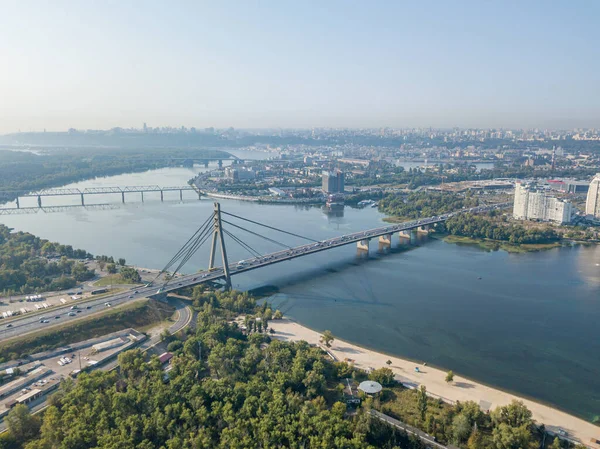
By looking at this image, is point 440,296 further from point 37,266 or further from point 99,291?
point 37,266

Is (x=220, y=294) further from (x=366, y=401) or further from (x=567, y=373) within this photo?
Result: (x=567, y=373)

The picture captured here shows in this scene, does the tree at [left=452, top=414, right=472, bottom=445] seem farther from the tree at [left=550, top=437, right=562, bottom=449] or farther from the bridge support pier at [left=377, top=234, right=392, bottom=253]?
the bridge support pier at [left=377, top=234, right=392, bottom=253]

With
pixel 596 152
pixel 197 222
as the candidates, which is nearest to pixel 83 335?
pixel 197 222

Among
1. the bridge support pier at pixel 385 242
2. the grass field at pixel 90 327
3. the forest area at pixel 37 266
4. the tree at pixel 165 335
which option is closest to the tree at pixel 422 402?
the tree at pixel 165 335

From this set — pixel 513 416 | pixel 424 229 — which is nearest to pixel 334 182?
pixel 424 229

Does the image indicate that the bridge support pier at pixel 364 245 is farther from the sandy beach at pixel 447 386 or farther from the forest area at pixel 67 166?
the forest area at pixel 67 166

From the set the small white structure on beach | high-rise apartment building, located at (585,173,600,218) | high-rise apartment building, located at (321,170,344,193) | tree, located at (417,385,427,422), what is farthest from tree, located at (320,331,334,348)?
high-rise apartment building, located at (321,170,344,193)

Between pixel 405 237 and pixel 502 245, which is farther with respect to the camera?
pixel 405 237
